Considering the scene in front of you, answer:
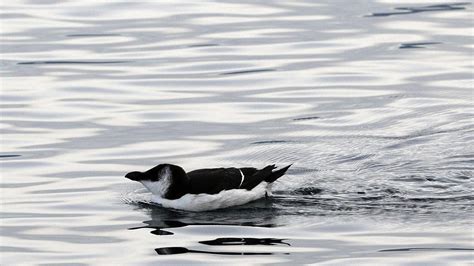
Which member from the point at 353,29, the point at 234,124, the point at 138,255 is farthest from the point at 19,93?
the point at 138,255

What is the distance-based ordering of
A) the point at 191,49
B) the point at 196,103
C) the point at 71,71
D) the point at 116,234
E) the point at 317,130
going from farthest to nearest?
1. the point at 191,49
2. the point at 71,71
3. the point at 196,103
4. the point at 317,130
5. the point at 116,234

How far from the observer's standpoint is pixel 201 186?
51.0ft

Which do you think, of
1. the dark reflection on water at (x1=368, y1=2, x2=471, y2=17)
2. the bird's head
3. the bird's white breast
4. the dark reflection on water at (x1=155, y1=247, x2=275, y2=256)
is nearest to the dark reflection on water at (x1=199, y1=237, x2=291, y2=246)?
the dark reflection on water at (x1=155, y1=247, x2=275, y2=256)

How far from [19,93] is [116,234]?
23.8 ft

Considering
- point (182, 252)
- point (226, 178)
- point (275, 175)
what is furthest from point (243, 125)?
point (182, 252)

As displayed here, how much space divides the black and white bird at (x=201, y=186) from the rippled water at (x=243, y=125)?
144 mm

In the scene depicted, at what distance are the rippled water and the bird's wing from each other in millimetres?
254

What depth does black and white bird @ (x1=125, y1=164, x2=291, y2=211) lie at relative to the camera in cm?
1552

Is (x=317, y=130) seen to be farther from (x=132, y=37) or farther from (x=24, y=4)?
(x=24, y=4)

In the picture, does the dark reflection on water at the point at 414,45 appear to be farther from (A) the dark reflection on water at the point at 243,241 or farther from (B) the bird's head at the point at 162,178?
(A) the dark reflection on water at the point at 243,241

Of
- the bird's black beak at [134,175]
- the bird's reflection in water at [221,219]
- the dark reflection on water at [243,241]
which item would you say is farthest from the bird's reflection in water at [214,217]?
the dark reflection on water at [243,241]

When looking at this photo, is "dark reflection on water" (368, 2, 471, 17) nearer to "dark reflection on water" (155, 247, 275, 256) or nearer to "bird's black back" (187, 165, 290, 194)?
"bird's black back" (187, 165, 290, 194)

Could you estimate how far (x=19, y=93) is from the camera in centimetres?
2120

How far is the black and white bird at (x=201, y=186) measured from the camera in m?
15.5
